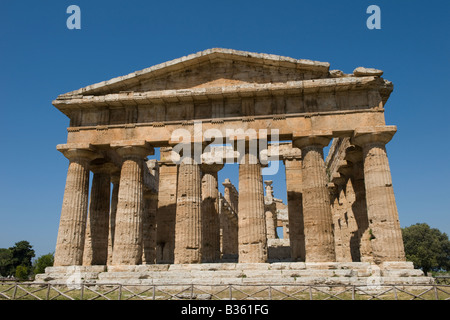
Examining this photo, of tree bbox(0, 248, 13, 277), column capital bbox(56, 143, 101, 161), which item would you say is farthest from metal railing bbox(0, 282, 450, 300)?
tree bbox(0, 248, 13, 277)

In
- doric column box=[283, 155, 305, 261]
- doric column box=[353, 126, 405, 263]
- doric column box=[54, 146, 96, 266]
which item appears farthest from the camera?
→ doric column box=[283, 155, 305, 261]

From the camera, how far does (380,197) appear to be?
17.0m

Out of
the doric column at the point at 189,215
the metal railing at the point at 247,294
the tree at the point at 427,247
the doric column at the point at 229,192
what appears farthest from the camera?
the tree at the point at 427,247

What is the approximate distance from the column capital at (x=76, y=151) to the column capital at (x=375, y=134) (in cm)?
1331

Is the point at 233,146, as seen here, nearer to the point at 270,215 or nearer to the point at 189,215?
the point at 189,215

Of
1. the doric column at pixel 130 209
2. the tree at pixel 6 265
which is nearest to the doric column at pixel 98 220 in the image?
the doric column at pixel 130 209

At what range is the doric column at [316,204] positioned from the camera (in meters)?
16.8

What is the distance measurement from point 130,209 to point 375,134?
12156 millimetres

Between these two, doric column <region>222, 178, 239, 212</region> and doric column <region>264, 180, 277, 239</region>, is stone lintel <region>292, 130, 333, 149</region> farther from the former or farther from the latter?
doric column <region>222, 178, 239, 212</region>

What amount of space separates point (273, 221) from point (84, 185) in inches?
821

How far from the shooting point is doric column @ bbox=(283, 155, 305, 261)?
20828 millimetres

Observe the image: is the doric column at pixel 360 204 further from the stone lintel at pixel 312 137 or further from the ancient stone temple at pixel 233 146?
the stone lintel at pixel 312 137

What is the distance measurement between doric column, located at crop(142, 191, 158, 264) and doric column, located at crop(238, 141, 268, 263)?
8863 millimetres

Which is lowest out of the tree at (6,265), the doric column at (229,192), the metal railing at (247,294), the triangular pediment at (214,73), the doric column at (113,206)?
the metal railing at (247,294)
